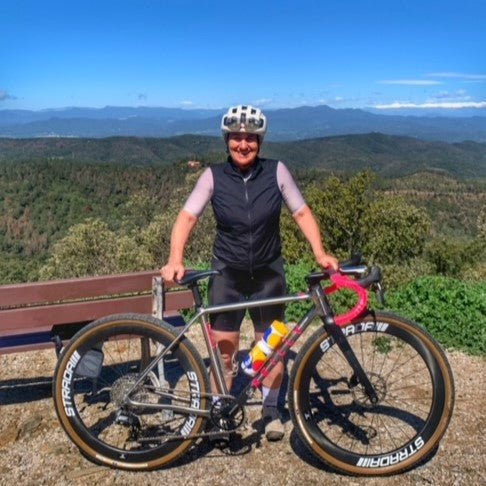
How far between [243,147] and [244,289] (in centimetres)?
99

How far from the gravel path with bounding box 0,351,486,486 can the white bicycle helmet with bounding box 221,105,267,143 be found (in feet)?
7.38

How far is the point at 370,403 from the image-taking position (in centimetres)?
338

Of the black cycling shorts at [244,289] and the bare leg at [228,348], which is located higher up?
the black cycling shorts at [244,289]

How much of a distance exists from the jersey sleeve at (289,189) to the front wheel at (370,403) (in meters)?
0.88

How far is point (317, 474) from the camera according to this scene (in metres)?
3.33

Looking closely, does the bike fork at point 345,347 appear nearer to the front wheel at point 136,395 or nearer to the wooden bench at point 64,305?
the front wheel at point 136,395

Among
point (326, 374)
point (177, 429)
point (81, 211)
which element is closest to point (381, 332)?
point (326, 374)

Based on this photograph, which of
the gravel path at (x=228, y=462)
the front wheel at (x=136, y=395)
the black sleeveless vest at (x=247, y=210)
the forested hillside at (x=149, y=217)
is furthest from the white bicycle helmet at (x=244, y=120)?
the forested hillside at (x=149, y=217)

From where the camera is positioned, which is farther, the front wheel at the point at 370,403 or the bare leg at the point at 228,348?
the bare leg at the point at 228,348

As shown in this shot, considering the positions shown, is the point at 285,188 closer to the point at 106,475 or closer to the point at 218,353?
the point at 218,353

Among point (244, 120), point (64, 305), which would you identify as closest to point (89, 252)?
point (64, 305)

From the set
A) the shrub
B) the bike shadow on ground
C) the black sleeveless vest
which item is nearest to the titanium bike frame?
the black sleeveless vest

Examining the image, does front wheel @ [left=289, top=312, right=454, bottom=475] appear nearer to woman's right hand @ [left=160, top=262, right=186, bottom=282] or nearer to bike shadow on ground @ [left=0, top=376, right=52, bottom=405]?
woman's right hand @ [left=160, top=262, right=186, bottom=282]

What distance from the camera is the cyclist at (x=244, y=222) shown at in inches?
129
